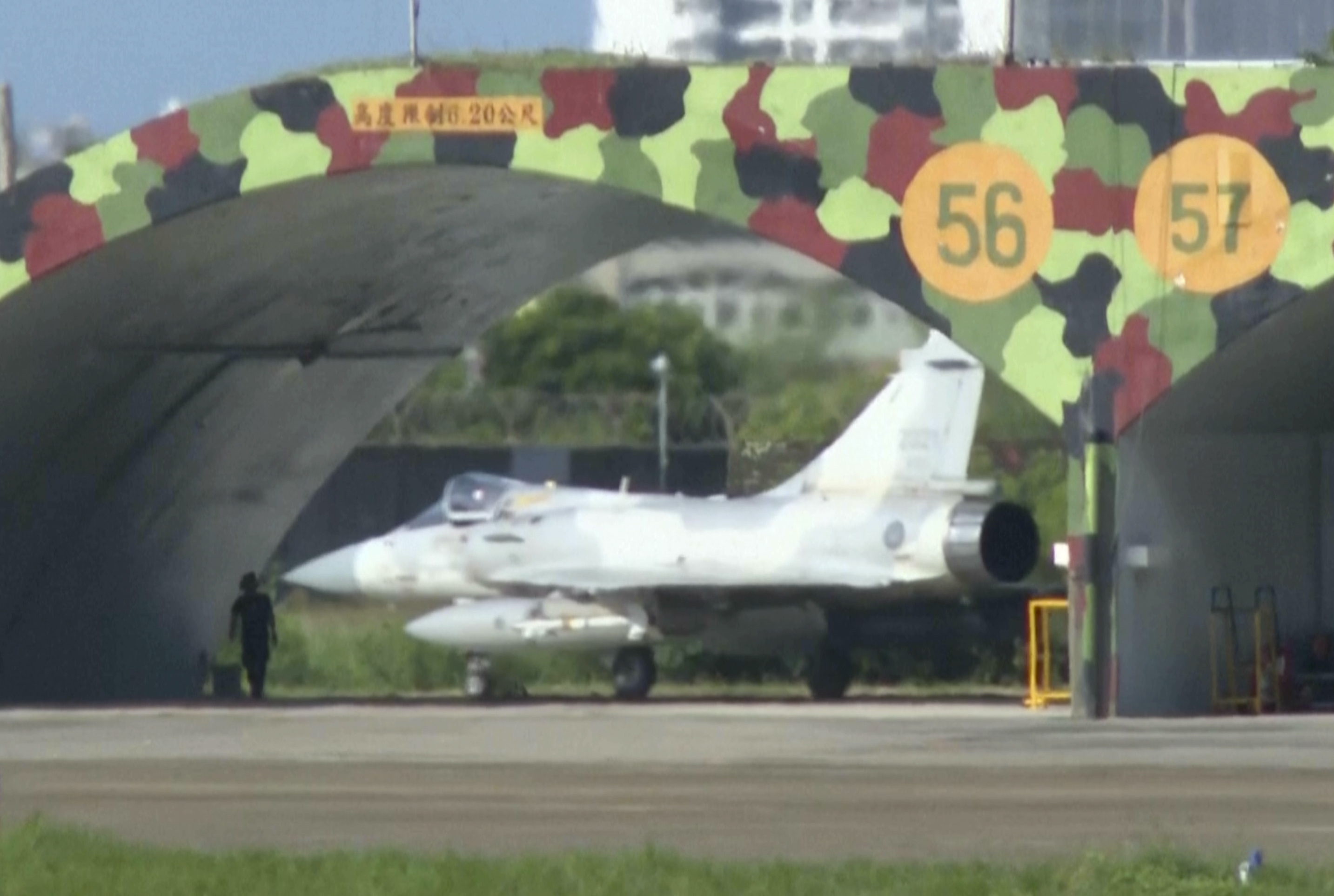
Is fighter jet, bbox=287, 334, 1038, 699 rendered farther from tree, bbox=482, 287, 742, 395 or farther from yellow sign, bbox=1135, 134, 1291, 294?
tree, bbox=482, 287, 742, 395

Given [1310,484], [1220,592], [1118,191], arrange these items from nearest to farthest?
[1118,191] → [1220,592] → [1310,484]

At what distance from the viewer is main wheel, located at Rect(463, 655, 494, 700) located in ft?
117

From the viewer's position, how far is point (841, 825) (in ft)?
46.8

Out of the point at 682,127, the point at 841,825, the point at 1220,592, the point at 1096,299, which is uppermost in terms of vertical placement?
the point at 682,127

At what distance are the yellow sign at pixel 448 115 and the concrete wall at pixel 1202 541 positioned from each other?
613 centimetres

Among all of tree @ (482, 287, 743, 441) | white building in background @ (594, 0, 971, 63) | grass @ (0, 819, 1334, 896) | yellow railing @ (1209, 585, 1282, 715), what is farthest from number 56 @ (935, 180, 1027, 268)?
tree @ (482, 287, 743, 441)

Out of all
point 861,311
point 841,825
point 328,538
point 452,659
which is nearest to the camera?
point 841,825

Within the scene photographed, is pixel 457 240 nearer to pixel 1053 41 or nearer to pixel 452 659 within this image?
pixel 1053 41

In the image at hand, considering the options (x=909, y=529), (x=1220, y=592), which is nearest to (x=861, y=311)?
(x=909, y=529)

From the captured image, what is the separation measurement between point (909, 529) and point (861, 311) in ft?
17.1

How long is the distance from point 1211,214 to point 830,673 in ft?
37.7

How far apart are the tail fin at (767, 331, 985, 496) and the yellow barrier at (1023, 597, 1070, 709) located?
84.4 inches

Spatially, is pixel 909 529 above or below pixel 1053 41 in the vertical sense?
below

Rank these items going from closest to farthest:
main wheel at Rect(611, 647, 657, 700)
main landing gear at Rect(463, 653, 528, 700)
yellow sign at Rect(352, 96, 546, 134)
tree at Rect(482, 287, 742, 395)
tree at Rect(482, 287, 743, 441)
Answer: yellow sign at Rect(352, 96, 546, 134) → main wheel at Rect(611, 647, 657, 700) → main landing gear at Rect(463, 653, 528, 700) → tree at Rect(482, 287, 743, 441) → tree at Rect(482, 287, 742, 395)
